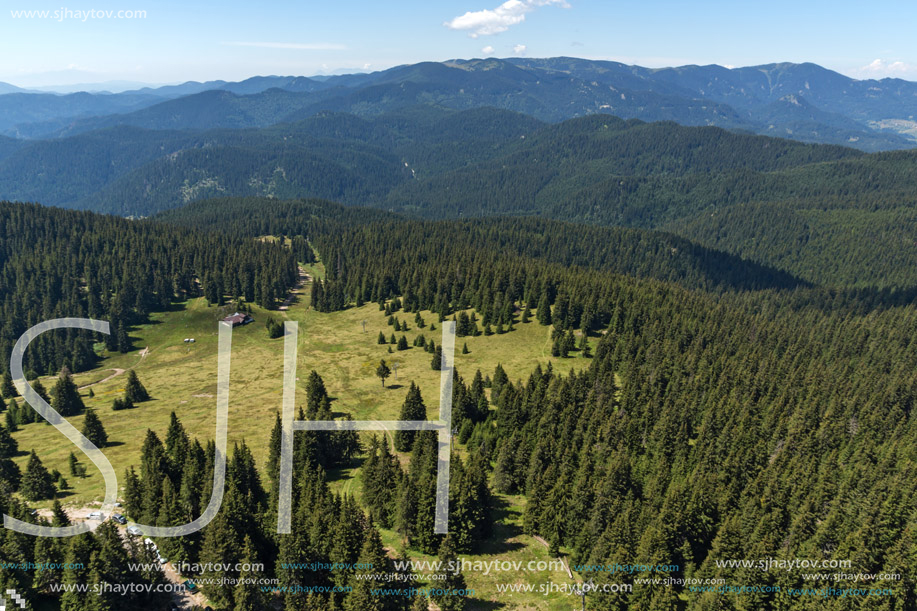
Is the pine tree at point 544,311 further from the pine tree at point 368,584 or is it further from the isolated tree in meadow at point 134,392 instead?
the pine tree at point 368,584

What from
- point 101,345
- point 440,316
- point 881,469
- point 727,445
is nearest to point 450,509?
point 727,445

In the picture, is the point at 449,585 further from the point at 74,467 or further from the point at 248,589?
the point at 74,467

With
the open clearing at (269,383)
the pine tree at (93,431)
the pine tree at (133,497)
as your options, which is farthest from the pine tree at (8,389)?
the pine tree at (133,497)

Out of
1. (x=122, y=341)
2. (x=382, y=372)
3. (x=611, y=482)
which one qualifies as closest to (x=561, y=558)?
(x=611, y=482)

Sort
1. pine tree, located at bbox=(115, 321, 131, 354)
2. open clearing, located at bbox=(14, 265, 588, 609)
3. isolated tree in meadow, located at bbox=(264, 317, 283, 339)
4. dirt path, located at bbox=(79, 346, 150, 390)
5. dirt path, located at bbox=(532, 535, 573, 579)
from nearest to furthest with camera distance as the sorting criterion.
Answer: dirt path, located at bbox=(532, 535, 573, 579) → open clearing, located at bbox=(14, 265, 588, 609) → dirt path, located at bbox=(79, 346, 150, 390) → pine tree, located at bbox=(115, 321, 131, 354) → isolated tree in meadow, located at bbox=(264, 317, 283, 339)

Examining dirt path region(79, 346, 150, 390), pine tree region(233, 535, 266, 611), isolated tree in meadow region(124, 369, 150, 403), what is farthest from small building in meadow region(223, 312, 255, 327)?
pine tree region(233, 535, 266, 611)

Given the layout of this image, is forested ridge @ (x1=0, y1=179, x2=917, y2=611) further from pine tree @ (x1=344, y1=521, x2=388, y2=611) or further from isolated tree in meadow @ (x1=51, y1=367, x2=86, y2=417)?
isolated tree in meadow @ (x1=51, y1=367, x2=86, y2=417)
